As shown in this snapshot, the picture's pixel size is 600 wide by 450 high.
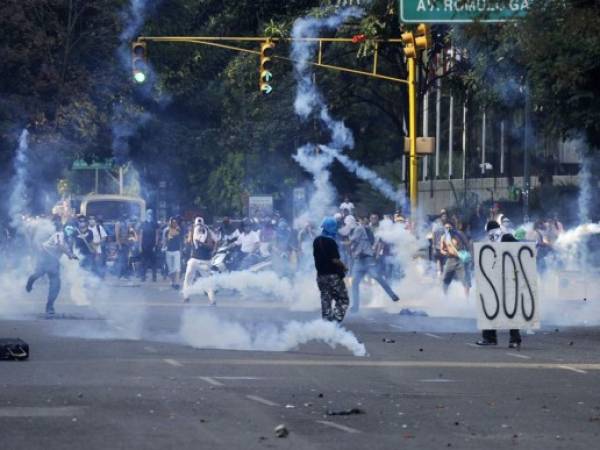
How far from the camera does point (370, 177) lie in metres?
58.7

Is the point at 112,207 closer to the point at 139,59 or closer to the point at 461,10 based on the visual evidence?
the point at 139,59

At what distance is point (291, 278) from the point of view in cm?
3634

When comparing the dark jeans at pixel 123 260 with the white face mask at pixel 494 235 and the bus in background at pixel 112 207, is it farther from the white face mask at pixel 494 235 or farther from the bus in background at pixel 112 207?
the white face mask at pixel 494 235

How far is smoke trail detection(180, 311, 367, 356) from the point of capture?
825 inches

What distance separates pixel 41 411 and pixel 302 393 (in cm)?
276

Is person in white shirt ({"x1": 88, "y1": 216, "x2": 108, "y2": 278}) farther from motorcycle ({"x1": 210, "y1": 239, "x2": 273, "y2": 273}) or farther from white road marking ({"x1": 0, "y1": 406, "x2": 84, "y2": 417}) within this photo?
white road marking ({"x1": 0, "y1": 406, "x2": 84, "y2": 417})

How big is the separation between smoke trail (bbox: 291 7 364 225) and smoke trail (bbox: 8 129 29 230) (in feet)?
27.5

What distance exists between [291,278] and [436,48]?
11252 millimetres

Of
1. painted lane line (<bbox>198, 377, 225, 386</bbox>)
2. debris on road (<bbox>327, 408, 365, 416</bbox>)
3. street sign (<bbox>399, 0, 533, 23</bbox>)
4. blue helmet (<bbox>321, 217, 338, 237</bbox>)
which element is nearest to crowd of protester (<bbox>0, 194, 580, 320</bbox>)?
blue helmet (<bbox>321, 217, 338, 237</bbox>)

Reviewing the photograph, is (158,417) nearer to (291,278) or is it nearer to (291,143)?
(291,278)

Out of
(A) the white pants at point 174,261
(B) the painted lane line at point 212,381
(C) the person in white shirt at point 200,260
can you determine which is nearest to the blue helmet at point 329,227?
(B) the painted lane line at point 212,381

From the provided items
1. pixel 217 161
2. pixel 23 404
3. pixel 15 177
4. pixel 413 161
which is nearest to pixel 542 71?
pixel 413 161

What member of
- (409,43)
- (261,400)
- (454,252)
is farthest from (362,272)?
(261,400)

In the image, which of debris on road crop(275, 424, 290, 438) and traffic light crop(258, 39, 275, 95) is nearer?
debris on road crop(275, 424, 290, 438)
